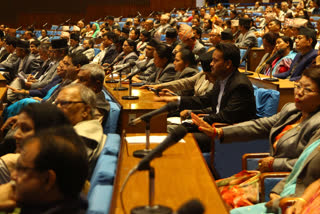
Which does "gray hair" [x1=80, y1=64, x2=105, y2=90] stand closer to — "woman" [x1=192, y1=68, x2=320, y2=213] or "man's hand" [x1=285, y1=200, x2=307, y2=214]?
"woman" [x1=192, y1=68, x2=320, y2=213]

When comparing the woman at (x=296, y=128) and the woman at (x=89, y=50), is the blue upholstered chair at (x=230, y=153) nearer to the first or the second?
the woman at (x=296, y=128)

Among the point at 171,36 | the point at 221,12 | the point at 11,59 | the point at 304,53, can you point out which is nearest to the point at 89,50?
the point at 11,59

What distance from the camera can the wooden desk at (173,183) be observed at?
1.97 metres

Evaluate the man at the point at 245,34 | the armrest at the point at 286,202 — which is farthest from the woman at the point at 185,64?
the man at the point at 245,34

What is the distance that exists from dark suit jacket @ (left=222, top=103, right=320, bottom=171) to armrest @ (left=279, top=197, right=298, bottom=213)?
1.51 feet

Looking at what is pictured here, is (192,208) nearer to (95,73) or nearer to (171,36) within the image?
(95,73)

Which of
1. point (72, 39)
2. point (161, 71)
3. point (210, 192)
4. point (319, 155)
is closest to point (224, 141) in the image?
point (319, 155)

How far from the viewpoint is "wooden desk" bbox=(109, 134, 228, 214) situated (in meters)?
1.97

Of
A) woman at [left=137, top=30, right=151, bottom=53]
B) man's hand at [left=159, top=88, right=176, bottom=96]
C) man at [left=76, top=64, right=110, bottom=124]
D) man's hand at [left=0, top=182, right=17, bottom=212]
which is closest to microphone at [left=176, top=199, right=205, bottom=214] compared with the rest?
man's hand at [left=0, top=182, right=17, bottom=212]

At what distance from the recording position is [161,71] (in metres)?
5.36

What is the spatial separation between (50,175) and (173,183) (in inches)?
33.8

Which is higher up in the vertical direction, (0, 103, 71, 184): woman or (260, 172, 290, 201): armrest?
(0, 103, 71, 184): woman

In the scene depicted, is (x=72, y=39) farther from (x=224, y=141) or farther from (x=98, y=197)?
(x=98, y=197)

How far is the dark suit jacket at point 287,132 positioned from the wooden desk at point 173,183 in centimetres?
52
